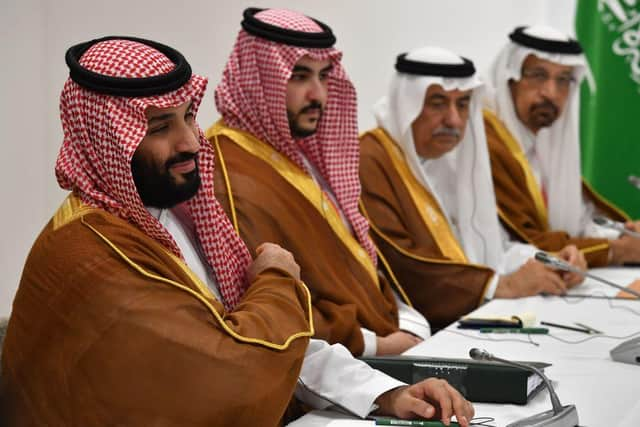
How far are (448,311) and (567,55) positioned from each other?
6.26ft

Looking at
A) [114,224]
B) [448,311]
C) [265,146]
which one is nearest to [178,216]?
[114,224]

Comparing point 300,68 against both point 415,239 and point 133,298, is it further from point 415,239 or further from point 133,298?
point 133,298

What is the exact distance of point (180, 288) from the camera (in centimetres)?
214

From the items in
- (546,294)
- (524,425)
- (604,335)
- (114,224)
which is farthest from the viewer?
(546,294)

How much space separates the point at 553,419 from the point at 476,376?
1.02 feet

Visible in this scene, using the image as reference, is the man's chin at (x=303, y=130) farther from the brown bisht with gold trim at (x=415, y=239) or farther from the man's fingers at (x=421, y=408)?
the man's fingers at (x=421, y=408)

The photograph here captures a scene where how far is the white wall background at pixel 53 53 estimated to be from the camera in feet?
10.7

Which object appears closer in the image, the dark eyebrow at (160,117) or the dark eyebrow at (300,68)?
the dark eyebrow at (160,117)

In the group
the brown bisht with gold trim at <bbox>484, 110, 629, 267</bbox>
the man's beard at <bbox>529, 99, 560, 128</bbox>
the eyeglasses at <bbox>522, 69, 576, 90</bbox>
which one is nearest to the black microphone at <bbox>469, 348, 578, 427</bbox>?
the brown bisht with gold trim at <bbox>484, 110, 629, 267</bbox>

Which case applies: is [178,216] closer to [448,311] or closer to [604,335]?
[604,335]

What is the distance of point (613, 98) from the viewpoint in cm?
663

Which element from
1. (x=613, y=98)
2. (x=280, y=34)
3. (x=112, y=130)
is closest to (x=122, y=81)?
(x=112, y=130)

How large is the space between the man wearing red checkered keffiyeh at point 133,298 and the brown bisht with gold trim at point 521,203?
2.64 metres

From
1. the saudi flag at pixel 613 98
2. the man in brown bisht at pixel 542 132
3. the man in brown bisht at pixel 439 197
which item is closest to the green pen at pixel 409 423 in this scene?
the man in brown bisht at pixel 439 197
